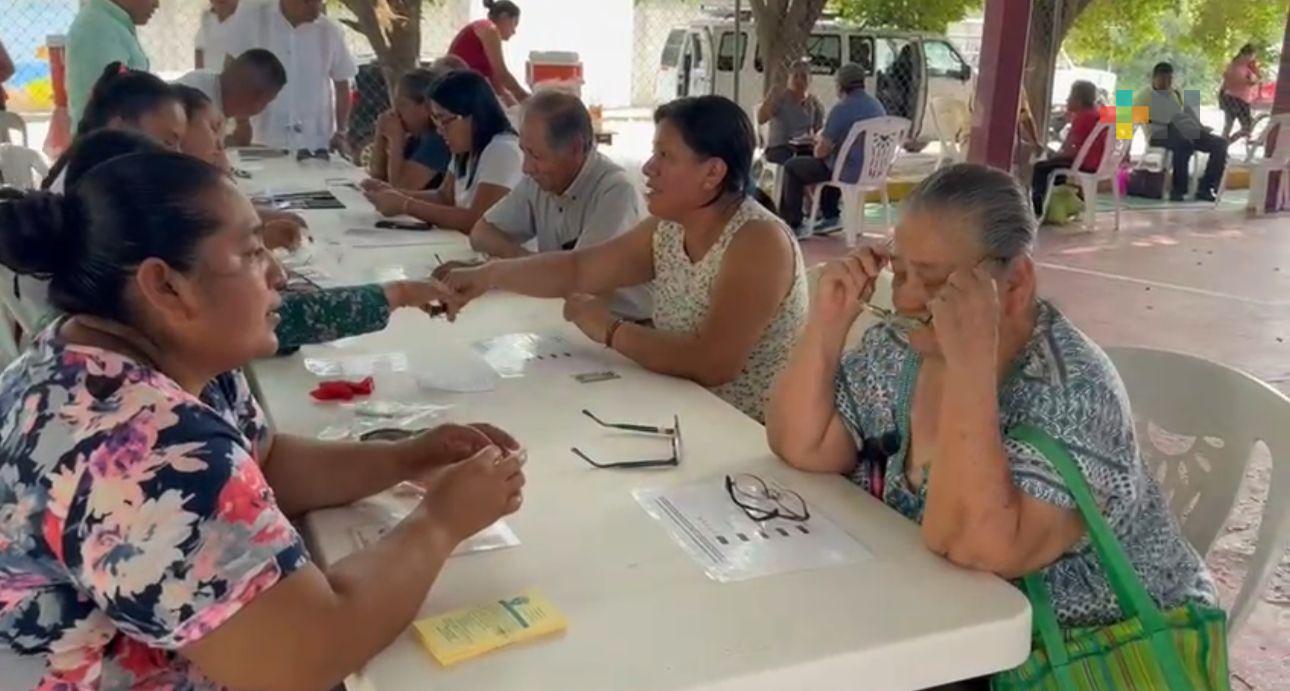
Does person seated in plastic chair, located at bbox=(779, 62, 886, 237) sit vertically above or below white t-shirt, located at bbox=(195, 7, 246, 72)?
below

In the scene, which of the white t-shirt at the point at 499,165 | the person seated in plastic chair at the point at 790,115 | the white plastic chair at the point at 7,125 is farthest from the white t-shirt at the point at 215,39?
the person seated in plastic chair at the point at 790,115

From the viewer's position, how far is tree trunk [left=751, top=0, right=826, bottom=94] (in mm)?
10398

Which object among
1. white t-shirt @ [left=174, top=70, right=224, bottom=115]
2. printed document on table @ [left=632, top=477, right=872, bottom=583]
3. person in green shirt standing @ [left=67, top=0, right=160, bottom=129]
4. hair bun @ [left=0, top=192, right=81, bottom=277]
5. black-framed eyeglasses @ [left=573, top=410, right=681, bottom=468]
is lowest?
printed document on table @ [left=632, top=477, right=872, bottom=583]

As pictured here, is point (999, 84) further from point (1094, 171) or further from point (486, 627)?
point (486, 627)

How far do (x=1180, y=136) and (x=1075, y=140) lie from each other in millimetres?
2150

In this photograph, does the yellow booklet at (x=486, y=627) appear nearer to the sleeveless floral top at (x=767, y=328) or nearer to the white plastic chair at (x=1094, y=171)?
the sleeveless floral top at (x=767, y=328)

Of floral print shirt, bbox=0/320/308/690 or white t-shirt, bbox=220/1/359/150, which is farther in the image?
white t-shirt, bbox=220/1/359/150

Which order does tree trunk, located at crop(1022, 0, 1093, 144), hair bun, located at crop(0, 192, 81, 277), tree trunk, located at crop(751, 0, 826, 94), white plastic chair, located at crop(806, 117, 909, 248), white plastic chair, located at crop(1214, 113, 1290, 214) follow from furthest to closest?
1. tree trunk, located at crop(1022, 0, 1093, 144)
2. white plastic chair, located at crop(1214, 113, 1290, 214)
3. tree trunk, located at crop(751, 0, 826, 94)
4. white plastic chair, located at crop(806, 117, 909, 248)
5. hair bun, located at crop(0, 192, 81, 277)

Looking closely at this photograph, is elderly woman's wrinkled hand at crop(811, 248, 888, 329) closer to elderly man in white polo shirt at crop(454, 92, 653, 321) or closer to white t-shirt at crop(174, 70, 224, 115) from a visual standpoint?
elderly man in white polo shirt at crop(454, 92, 653, 321)

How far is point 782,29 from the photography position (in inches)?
413

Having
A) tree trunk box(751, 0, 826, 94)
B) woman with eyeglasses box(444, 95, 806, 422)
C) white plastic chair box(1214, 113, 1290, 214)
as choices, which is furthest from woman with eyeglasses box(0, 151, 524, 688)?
white plastic chair box(1214, 113, 1290, 214)

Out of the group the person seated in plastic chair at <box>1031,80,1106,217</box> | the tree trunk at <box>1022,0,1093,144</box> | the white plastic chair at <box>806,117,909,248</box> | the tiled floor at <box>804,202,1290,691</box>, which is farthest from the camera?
the tree trunk at <box>1022,0,1093,144</box>

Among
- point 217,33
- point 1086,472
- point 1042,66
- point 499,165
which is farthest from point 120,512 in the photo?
point 1042,66

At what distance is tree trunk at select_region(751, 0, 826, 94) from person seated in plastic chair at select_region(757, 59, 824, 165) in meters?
0.56
